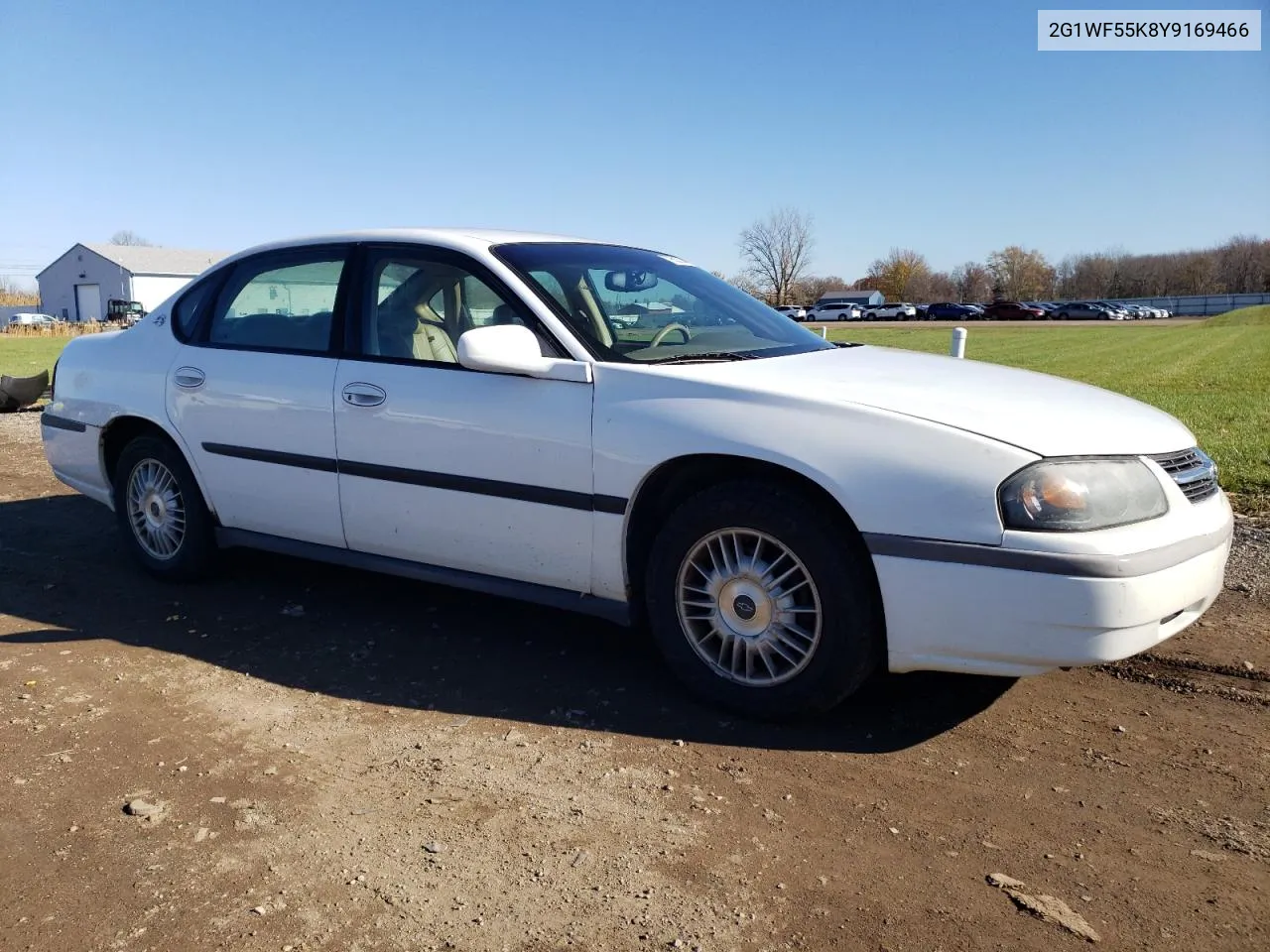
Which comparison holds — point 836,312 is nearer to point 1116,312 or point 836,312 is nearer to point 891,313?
point 891,313

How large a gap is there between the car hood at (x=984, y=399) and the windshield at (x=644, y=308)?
25 cm

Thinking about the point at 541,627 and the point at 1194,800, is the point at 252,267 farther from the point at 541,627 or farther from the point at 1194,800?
the point at 1194,800

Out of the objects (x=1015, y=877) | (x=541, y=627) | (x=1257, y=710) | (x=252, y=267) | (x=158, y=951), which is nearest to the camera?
(x=158, y=951)

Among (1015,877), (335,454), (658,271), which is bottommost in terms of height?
(1015,877)

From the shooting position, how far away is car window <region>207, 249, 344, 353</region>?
4.50m

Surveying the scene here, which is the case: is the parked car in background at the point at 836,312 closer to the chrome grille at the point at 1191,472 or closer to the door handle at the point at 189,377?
the door handle at the point at 189,377

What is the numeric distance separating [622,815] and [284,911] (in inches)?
36.4

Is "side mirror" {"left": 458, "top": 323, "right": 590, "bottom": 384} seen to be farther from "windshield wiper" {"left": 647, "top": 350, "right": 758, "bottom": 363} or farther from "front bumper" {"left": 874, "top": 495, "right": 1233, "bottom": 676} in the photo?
"front bumper" {"left": 874, "top": 495, "right": 1233, "bottom": 676}

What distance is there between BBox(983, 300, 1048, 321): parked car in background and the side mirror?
72.0 meters

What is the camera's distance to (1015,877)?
2.57 m

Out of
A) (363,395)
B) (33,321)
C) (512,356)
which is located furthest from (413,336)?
(33,321)

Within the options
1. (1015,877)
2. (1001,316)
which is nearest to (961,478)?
(1015,877)

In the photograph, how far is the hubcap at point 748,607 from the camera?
3.36m

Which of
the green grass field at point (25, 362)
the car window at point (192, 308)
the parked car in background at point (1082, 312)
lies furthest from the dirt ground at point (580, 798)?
the parked car in background at point (1082, 312)
